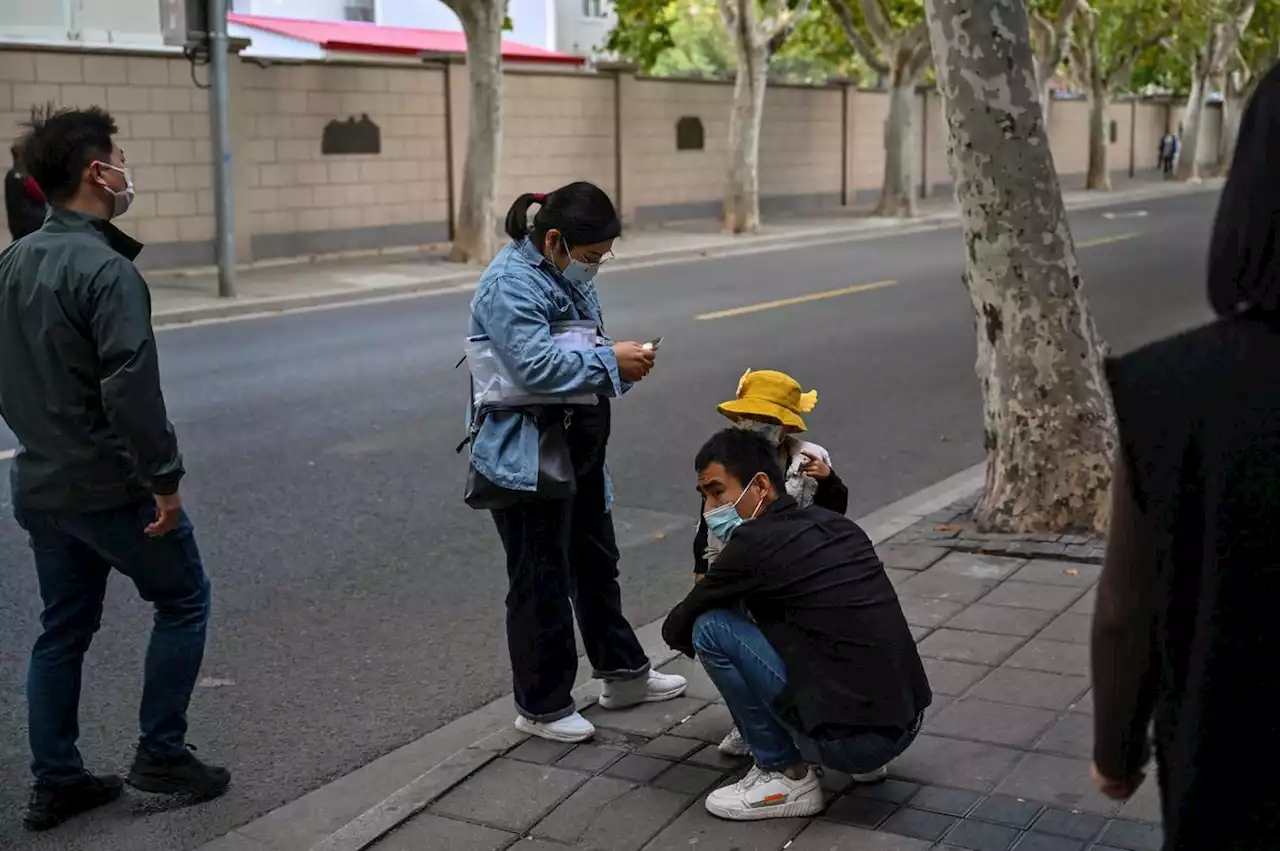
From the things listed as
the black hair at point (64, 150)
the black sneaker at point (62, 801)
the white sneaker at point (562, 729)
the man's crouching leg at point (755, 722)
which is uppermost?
the black hair at point (64, 150)

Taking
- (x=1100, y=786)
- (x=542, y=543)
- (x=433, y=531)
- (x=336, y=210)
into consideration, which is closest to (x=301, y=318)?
(x=336, y=210)

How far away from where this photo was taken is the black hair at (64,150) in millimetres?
4137

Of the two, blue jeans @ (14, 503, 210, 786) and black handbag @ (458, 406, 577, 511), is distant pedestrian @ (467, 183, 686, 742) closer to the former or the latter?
black handbag @ (458, 406, 577, 511)

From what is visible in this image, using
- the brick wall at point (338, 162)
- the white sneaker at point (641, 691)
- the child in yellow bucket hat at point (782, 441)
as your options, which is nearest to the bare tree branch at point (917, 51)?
the brick wall at point (338, 162)

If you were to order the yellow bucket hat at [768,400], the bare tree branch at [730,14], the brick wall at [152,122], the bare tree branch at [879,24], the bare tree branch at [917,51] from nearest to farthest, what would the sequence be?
the yellow bucket hat at [768,400]
the brick wall at [152,122]
the bare tree branch at [730,14]
the bare tree branch at [879,24]
the bare tree branch at [917,51]

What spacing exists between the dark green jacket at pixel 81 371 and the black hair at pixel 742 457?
1.41m

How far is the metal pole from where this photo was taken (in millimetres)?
15938

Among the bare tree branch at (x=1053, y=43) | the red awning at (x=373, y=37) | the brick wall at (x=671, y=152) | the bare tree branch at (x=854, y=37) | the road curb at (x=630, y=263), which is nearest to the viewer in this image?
the road curb at (x=630, y=263)

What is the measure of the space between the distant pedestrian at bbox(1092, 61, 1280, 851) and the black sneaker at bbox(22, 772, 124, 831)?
3294 millimetres

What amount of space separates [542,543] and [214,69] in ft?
41.2

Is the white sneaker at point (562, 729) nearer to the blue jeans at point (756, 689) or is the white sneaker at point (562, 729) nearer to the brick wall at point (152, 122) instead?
the blue jeans at point (756, 689)

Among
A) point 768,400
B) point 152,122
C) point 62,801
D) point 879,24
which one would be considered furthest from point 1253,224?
point 879,24

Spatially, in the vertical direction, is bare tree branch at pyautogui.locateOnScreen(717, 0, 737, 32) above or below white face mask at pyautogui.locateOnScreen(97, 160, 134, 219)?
above

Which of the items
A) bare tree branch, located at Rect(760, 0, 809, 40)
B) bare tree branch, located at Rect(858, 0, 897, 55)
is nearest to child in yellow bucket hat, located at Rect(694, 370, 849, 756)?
bare tree branch, located at Rect(760, 0, 809, 40)
